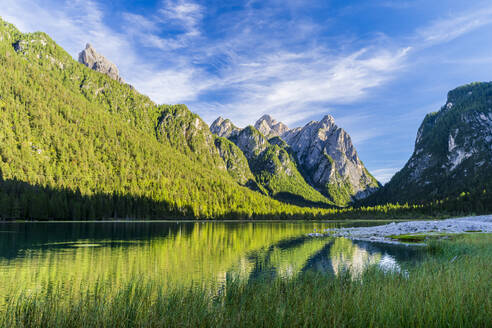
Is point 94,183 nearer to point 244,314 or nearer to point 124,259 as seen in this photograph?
point 124,259

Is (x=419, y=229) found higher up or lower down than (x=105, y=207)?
lower down

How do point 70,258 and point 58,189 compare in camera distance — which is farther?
point 58,189

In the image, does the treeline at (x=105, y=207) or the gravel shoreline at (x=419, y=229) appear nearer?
the gravel shoreline at (x=419, y=229)

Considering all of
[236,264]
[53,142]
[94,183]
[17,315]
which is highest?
[53,142]

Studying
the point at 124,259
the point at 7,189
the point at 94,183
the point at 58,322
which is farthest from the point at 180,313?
the point at 94,183

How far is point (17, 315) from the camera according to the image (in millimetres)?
11648

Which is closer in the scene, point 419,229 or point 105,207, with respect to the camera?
point 419,229

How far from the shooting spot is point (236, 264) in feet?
99.7

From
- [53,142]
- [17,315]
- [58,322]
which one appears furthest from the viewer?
[53,142]

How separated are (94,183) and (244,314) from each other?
178594 millimetres

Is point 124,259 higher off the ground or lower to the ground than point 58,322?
lower

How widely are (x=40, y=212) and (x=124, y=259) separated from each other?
108 m

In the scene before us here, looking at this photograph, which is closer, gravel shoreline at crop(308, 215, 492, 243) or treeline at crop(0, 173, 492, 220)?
gravel shoreline at crop(308, 215, 492, 243)

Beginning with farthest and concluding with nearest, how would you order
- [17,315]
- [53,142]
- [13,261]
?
[53,142] → [13,261] → [17,315]
